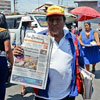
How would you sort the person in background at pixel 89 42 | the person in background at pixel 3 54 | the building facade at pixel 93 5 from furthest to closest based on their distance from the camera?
the building facade at pixel 93 5 < the person in background at pixel 89 42 < the person in background at pixel 3 54

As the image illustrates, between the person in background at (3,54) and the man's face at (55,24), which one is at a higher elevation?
the man's face at (55,24)

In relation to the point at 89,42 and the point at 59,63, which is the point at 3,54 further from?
the point at 89,42

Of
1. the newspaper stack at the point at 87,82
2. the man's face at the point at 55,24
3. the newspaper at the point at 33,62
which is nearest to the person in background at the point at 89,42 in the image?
the newspaper stack at the point at 87,82

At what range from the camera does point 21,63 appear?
192cm

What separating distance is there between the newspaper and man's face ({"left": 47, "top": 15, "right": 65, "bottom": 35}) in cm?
26

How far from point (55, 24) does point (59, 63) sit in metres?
0.40

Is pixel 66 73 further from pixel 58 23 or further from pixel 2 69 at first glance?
pixel 2 69

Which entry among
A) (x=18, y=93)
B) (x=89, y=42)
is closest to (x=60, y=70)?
(x=18, y=93)

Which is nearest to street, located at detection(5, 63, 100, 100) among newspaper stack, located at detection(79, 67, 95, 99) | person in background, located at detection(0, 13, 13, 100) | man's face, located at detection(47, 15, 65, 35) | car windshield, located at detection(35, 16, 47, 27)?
person in background, located at detection(0, 13, 13, 100)

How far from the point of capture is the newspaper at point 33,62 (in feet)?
6.25

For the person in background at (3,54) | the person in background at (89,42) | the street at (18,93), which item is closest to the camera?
the person in background at (3,54)

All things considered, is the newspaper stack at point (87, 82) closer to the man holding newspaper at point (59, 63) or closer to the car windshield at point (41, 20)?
the man holding newspaper at point (59, 63)

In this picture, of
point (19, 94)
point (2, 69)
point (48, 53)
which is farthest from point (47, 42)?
point (19, 94)

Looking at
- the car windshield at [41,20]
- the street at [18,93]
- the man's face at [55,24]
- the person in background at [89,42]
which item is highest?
the man's face at [55,24]
